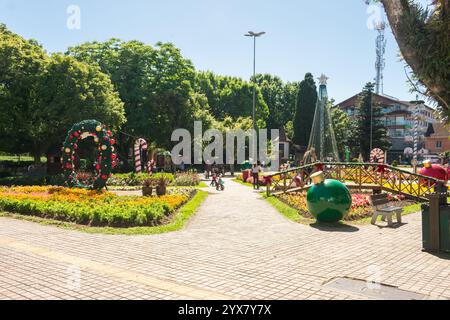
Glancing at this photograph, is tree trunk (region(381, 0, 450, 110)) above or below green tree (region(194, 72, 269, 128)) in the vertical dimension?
below

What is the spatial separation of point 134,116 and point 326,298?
40.4 meters

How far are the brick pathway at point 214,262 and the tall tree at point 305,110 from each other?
171 feet

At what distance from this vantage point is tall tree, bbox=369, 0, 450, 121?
632 cm

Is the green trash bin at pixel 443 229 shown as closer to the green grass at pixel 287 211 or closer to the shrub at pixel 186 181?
the green grass at pixel 287 211

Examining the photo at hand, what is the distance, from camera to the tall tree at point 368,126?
56469 mm

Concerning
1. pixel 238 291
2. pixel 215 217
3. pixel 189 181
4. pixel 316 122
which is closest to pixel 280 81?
pixel 316 122

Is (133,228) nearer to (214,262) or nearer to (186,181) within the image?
(214,262)

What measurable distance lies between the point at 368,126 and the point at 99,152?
43183 mm

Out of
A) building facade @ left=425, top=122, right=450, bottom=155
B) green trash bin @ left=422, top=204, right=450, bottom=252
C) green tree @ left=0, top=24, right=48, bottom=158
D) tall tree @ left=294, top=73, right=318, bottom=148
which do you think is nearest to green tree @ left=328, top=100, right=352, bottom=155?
tall tree @ left=294, top=73, right=318, bottom=148

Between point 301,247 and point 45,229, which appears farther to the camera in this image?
point 45,229

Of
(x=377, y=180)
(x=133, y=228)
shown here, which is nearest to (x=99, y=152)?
(x=133, y=228)

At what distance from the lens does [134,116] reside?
147 feet

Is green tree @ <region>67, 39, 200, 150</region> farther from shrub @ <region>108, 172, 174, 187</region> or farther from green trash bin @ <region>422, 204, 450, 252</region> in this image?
green trash bin @ <region>422, 204, 450, 252</region>
